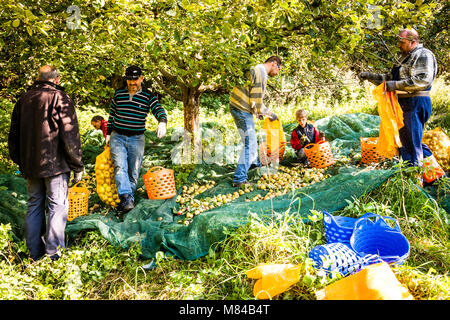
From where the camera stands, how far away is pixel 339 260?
2324mm

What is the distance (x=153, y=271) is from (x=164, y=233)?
16.1 inches

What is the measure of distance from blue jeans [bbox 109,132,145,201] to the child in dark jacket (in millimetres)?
2286

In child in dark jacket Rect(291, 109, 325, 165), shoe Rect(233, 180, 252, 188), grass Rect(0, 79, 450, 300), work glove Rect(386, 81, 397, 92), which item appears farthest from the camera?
child in dark jacket Rect(291, 109, 325, 165)

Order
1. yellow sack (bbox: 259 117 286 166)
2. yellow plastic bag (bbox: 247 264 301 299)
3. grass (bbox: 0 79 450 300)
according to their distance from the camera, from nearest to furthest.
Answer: yellow plastic bag (bbox: 247 264 301 299) → grass (bbox: 0 79 450 300) → yellow sack (bbox: 259 117 286 166)

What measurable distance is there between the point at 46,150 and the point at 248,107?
252 centimetres

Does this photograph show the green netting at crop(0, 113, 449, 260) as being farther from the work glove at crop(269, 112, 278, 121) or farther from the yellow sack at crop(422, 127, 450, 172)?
the yellow sack at crop(422, 127, 450, 172)

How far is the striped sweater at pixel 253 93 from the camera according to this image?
175 inches

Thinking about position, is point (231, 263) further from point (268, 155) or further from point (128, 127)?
point (268, 155)

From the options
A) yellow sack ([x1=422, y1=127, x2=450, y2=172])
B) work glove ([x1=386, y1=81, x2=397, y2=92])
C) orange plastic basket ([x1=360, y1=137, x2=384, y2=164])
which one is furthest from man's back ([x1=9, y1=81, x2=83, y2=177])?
yellow sack ([x1=422, y1=127, x2=450, y2=172])

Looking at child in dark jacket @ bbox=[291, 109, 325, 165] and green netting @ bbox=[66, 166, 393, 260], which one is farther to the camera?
child in dark jacket @ bbox=[291, 109, 325, 165]

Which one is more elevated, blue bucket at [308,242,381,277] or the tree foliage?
the tree foliage

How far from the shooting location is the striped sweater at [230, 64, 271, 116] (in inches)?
175

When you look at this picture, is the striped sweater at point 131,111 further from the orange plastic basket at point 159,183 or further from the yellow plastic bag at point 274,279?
the yellow plastic bag at point 274,279

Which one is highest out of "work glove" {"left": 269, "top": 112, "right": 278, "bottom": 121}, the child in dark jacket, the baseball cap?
the baseball cap
